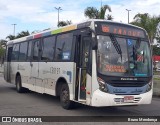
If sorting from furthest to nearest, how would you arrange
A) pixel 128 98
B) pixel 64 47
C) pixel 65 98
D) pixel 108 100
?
pixel 64 47 < pixel 65 98 < pixel 128 98 < pixel 108 100

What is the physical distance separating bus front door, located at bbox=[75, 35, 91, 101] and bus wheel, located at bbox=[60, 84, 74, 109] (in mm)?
718

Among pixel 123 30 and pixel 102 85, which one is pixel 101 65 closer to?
pixel 102 85

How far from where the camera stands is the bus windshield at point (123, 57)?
1058 cm

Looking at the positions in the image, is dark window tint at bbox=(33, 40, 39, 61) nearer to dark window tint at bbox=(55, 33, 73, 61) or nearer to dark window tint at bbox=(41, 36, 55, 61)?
dark window tint at bbox=(41, 36, 55, 61)

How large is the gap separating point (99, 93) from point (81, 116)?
1.06 m

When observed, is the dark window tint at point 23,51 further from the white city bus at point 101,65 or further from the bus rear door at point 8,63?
the white city bus at point 101,65

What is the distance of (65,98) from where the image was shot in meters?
12.2

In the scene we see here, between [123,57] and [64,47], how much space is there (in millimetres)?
2628

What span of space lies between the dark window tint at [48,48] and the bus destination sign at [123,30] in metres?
3.19

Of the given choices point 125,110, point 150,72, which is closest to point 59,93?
point 125,110

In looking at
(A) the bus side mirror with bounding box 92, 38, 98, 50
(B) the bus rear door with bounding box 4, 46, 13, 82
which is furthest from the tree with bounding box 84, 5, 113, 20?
(A) the bus side mirror with bounding box 92, 38, 98, 50

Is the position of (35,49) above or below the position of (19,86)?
above

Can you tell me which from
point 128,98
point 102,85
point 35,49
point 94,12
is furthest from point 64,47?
point 94,12

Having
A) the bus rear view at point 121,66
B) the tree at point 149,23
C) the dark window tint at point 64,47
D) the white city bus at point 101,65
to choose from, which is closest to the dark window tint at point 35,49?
the white city bus at point 101,65
